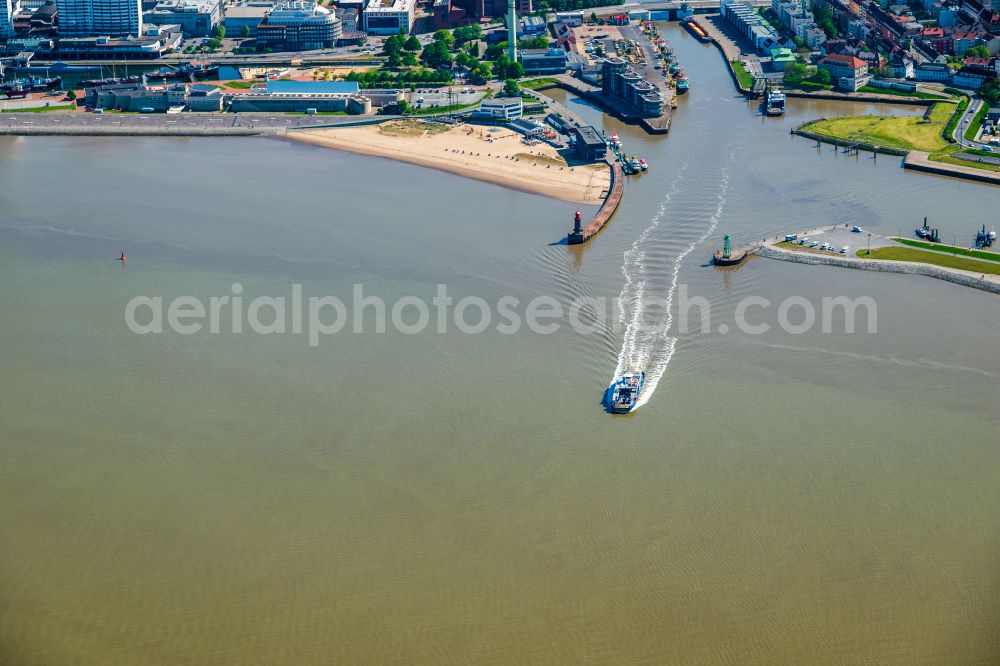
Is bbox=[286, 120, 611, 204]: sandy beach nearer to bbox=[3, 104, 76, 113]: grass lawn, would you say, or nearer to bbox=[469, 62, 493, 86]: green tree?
bbox=[469, 62, 493, 86]: green tree

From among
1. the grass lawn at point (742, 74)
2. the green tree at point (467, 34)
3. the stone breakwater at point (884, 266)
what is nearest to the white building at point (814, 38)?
the grass lawn at point (742, 74)

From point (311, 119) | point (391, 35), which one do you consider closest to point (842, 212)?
point (311, 119)

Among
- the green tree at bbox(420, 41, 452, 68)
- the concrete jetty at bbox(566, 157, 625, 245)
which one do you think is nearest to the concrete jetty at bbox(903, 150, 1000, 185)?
the concrete jetty at bbox(566, 157, 625, 245)

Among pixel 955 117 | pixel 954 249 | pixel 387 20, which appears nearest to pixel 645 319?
pixel 954 249

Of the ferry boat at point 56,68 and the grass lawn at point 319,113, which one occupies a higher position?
the ferry boat at point 56,68

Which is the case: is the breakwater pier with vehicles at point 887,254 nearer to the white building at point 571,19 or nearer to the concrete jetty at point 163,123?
the concrete jetty at point 163,123

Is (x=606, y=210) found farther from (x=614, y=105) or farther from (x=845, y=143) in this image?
(x=614, y=105)
